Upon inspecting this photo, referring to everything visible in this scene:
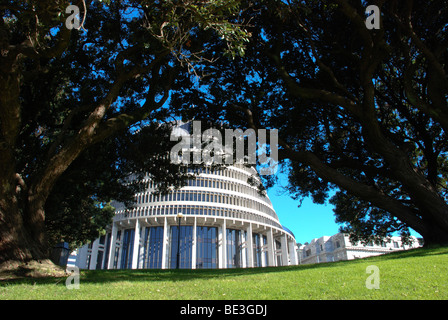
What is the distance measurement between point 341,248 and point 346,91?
8367 cm

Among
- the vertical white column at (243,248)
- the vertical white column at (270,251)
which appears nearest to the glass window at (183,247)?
the vertical white column at (243,248)

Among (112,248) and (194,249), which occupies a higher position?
(112,248)

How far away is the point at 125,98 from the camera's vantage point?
15.9m

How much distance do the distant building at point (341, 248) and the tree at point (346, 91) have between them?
68115mm

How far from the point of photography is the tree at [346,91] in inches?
465

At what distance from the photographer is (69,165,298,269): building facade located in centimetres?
6594

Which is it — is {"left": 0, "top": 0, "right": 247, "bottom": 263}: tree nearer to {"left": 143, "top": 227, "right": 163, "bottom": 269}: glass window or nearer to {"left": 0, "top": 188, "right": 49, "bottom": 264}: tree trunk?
{"left": 0, "top": 188, "right": 49, "bottom": 264}: tree trunk

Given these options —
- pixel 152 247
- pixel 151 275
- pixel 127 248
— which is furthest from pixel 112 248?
pixel 151 275

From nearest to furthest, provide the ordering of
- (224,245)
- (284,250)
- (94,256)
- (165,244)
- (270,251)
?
(165,244) < (224,245) < (94,256) < (270,251) < (284,250)

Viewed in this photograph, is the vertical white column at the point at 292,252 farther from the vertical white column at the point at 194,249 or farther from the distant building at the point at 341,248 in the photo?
the vertical white column at the point at 194,249

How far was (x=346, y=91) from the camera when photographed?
1341 cm

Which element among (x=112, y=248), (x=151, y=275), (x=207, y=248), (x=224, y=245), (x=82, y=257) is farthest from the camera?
(x=82, y=257)

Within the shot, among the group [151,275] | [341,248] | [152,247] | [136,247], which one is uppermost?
[341,248]

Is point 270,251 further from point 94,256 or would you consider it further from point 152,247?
point 94,256
